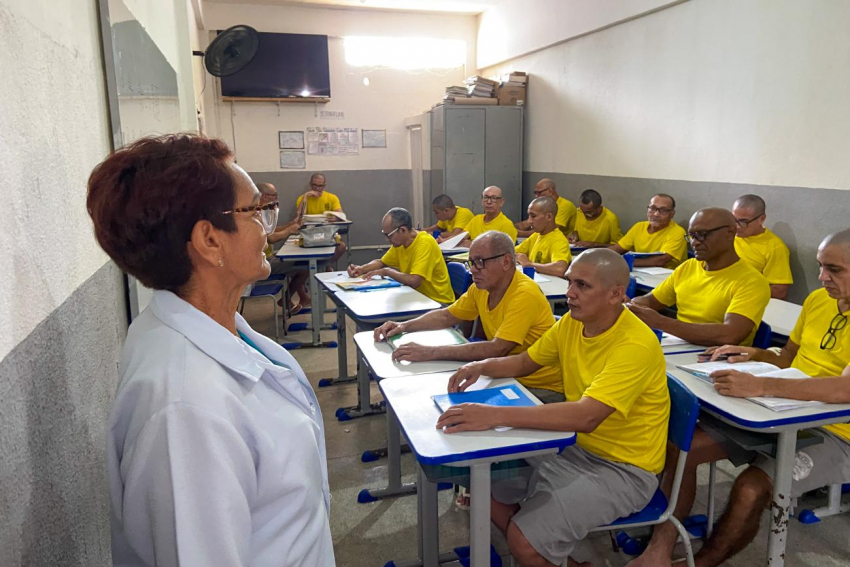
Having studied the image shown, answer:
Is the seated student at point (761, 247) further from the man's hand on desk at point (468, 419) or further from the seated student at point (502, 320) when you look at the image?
the man's hand on desk at point (468, 419)

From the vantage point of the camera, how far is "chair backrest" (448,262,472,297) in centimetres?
375

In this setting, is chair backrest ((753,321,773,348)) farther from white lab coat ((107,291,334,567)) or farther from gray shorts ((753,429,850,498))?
white lab coat ((107,291,334,567))

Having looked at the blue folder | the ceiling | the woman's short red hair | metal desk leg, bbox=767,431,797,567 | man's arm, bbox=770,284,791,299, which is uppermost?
the ceiling

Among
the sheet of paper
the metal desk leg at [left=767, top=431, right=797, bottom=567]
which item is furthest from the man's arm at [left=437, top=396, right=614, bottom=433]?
the sheet of paper

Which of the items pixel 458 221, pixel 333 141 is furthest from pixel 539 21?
pixel 333 141

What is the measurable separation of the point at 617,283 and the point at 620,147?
14.1ft

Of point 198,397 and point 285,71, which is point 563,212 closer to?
point 285,71

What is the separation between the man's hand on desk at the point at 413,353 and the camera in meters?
2.43

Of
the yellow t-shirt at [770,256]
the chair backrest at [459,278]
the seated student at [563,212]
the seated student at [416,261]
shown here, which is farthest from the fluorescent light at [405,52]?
the yellow t-shirt at [770,256]

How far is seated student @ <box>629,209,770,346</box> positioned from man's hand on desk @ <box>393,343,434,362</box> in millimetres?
1076

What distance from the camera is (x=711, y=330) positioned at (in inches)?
107

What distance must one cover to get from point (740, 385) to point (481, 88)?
6.20m

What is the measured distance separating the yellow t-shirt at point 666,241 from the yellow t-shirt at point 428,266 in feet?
6.44

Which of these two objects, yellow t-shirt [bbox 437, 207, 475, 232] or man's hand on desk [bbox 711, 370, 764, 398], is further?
yellow t-shirt [bbox 437, 207, 475, 232]
